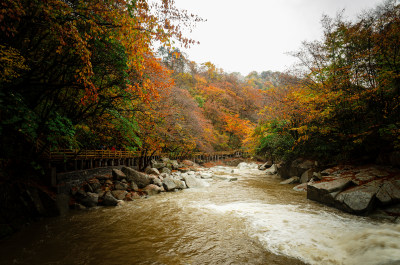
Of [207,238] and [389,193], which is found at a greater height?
[389,193]

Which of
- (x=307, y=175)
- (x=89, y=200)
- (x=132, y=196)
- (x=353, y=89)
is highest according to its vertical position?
(x=353, y=89)

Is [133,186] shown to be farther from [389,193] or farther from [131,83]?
[389,193]

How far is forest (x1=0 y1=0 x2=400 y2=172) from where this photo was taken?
4191 mm

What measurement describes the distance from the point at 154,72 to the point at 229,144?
76.7 ft

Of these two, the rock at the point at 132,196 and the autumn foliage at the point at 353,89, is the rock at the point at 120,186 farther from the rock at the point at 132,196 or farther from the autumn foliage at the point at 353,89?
the autumn foliage at the point at 353,89

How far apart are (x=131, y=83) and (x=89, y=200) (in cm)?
489

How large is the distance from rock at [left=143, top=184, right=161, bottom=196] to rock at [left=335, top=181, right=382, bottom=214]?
7.87m

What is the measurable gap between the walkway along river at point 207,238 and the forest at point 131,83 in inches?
103

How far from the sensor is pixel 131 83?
7.04 metres

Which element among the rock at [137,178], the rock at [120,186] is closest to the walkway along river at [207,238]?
the rock at [120,186]

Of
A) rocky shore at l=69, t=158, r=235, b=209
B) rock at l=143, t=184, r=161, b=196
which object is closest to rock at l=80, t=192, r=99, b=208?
rocky shore at l=69, t=158, r=235, b=209

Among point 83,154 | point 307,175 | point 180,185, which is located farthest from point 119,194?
point 307,175

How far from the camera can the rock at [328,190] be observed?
6733mm

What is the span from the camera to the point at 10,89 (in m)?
4.59
